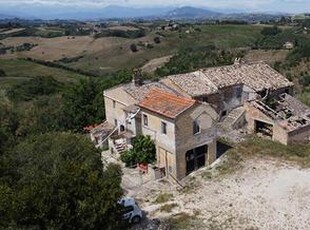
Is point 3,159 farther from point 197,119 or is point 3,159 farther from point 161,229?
point 197,119

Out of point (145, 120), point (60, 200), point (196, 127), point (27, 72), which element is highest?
point (60, 200)

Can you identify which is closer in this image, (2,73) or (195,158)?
(195,158)

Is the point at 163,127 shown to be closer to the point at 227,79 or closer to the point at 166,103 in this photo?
the point at 166,103

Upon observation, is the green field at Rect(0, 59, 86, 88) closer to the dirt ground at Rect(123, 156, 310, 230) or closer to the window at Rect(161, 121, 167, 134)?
the window at Rect(161, 121, 167, 134)

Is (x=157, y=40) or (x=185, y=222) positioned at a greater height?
(x=185, y=222)

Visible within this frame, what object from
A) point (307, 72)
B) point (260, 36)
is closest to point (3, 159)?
point (307, 72)

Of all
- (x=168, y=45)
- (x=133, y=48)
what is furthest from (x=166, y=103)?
(x=168, y=45)

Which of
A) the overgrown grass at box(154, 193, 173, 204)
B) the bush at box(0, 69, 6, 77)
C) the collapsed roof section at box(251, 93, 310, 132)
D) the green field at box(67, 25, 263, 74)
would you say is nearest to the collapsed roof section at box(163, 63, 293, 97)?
→ the collapsed roof section at box(251, 93, 310, 132)
